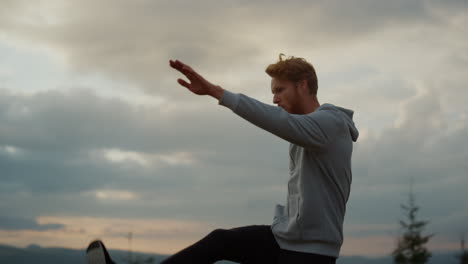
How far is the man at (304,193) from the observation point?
4621 millimetres

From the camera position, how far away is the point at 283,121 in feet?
13.6

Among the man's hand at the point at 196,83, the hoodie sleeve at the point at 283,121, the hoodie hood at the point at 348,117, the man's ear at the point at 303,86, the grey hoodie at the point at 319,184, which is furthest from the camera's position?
the man's ear at the point at 303,86

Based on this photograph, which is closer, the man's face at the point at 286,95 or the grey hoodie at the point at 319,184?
the grey hoodie at the point at 319,184

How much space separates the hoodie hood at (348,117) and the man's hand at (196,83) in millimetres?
1111

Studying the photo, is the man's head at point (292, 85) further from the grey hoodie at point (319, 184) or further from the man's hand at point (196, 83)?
the man's hand at point (196, 83)

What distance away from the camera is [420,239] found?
36.2 meters

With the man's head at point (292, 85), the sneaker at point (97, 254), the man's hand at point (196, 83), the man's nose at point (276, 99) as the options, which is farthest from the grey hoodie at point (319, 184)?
the sneaker at point (97, 254)

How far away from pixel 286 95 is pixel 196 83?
1.15 m

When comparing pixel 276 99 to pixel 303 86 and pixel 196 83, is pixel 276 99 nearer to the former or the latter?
pixel 303 86

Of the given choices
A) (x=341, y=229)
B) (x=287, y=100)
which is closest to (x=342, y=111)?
(x=287, y=100)

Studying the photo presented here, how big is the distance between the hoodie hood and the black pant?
106 centimetres

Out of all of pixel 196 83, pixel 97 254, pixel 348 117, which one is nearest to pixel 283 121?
pixel 196 83

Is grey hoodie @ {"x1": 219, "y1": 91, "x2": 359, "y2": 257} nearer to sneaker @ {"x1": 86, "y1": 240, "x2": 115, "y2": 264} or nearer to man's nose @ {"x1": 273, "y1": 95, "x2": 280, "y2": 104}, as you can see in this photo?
man's nose @ {"x1": 273, "y1": 95, "x2": 280, "y2": 104}

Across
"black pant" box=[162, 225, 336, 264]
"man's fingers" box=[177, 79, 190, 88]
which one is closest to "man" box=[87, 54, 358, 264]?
"black pant" box=[162, 225, 336, 264]
